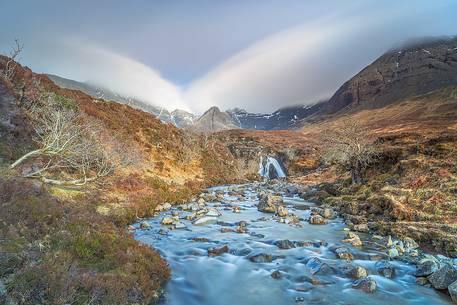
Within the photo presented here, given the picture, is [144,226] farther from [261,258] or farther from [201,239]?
[261,258]

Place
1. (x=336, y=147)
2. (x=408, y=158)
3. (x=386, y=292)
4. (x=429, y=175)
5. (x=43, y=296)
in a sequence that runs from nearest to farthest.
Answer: (x=43, y=296) → (x=386, y=292) → (x=429, y=175) → (x=408, y=158) → (x=336, y=147)

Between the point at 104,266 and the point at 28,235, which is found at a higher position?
the point at 28,235

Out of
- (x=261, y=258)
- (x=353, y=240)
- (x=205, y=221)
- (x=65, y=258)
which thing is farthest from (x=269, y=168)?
(x=65, y=258)

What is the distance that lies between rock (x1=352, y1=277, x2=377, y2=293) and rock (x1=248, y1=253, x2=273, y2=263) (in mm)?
4404

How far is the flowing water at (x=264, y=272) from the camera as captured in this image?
12.3 m

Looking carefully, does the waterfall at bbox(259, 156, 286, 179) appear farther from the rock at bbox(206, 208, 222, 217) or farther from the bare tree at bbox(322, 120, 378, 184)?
the rock at bbox(206, 208, 222, 217)

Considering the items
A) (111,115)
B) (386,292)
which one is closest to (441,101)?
(111,115)

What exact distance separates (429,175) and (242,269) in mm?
20352

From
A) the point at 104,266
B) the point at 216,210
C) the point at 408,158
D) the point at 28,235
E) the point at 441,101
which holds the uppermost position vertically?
the point at 441,101

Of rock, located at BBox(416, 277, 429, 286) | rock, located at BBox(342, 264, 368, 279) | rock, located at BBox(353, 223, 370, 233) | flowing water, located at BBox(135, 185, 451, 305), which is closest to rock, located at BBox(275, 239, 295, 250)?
flowing water, located at BBox(135, 185, 451, 305)

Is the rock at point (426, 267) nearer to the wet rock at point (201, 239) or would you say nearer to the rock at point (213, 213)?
the wet rock at point (201, 239)

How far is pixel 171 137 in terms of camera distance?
49.7 m

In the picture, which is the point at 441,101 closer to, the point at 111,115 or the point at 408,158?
the point at 408,158

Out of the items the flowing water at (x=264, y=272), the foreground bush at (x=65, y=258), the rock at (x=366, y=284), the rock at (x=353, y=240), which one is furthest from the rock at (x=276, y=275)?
the rock at (x=353, y=240)
